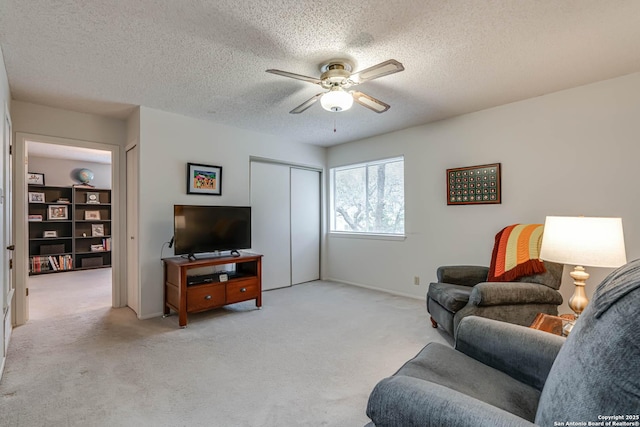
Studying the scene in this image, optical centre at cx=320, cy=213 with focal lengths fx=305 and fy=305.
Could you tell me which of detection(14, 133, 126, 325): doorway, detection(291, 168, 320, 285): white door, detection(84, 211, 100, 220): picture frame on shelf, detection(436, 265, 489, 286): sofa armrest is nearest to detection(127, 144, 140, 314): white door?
detection(14, 133, 126, 325): doorway

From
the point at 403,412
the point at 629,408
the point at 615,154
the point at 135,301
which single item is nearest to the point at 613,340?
the point at 629,408

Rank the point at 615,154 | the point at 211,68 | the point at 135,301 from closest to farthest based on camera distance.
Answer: the point at 211,68 → the point at 615,154 → the point at 135,301

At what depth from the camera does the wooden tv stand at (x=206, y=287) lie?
3.14 metres

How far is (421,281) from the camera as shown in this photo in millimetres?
4090

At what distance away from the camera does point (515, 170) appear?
10.8 ft

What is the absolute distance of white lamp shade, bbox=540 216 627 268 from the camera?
64.0 inches

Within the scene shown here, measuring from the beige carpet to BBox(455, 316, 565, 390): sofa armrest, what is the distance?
76 cm

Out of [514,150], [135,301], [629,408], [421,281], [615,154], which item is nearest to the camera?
[629,408]

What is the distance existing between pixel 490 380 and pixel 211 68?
276cm

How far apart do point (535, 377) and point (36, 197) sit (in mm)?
8160

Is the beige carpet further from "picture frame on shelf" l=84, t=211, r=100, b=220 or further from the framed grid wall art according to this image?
"picture frame on shelf" l=84, t=211, r=100, b=220

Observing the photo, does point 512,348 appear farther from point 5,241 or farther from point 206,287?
point 5,241

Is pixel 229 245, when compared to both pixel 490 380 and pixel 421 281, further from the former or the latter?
pixel 490 380

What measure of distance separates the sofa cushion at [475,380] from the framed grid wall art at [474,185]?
251 cm
